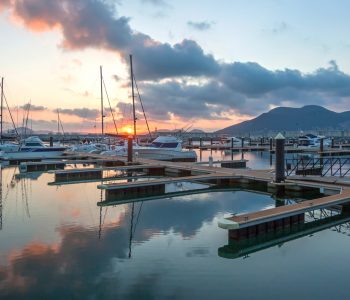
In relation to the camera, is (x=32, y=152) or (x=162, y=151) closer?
(x=162, y=151)

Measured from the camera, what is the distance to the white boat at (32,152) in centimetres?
4161

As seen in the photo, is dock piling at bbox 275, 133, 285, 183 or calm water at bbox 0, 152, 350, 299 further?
dock piling at bbox 275, 133, 285, 183

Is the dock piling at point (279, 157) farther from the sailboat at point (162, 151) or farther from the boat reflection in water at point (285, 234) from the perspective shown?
the sailboat at point (162, 151)

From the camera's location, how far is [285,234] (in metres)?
12.6

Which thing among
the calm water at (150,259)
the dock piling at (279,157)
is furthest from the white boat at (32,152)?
the dock piling at (279,157)

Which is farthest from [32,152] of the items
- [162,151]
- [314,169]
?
[314,169]

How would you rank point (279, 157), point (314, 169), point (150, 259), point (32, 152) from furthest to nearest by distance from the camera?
point (32, 152) → point (314, 169) → point (279, 157) → point (150, 259)

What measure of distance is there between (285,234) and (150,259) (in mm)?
4935

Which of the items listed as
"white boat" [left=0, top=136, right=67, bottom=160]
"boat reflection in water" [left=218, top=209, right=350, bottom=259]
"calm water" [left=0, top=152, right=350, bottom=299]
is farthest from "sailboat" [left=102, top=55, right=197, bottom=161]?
"boat reflection in water" [left=218, top=209, right=350, bottom=259]

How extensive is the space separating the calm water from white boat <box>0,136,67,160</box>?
1038 inches

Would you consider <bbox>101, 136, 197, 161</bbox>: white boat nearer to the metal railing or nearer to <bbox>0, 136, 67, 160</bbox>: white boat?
<bbox>0, 136, 67, 160</bbox>: white boat

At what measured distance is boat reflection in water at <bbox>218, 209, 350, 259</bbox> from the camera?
11.2 meters

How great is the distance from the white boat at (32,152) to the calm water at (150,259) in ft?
86.5

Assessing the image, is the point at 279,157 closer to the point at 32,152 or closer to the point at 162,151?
the point at 162,151
